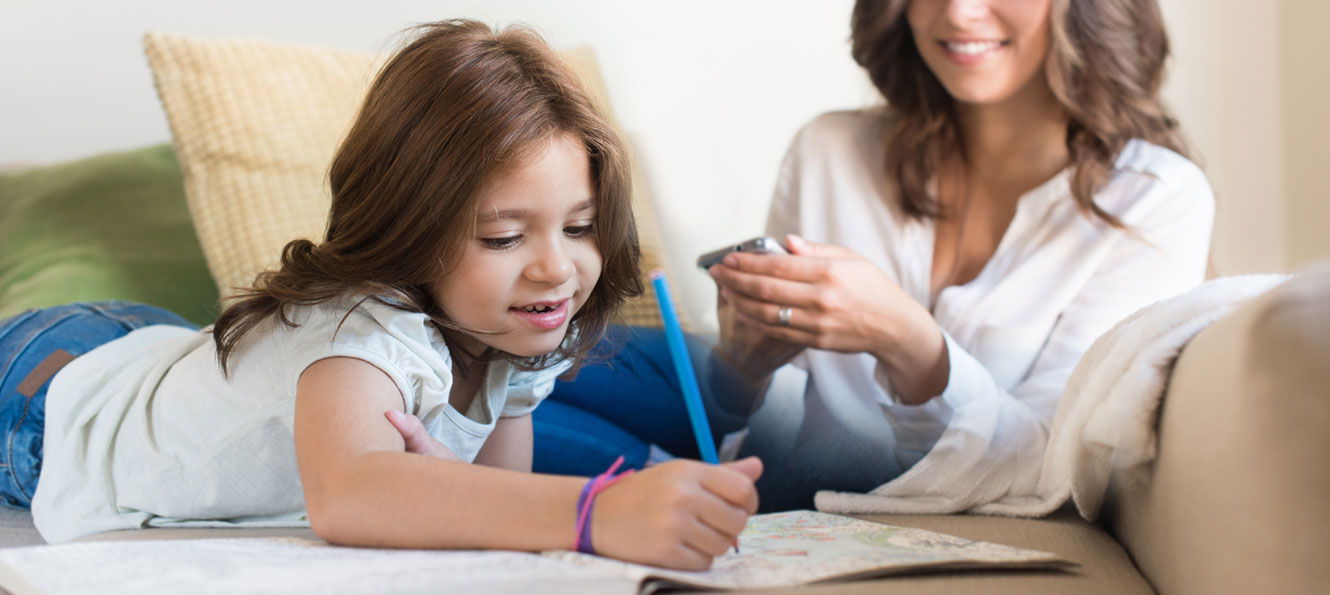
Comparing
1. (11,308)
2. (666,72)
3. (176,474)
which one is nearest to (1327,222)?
(666,72)

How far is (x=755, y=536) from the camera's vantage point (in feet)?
2.15

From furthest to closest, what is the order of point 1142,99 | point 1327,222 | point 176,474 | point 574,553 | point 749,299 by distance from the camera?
1. point 1327,222
2. point 1142,99
3. point 749,299
4. point 176,474
5. point 574,553

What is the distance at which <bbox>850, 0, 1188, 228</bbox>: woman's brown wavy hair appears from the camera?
107cm

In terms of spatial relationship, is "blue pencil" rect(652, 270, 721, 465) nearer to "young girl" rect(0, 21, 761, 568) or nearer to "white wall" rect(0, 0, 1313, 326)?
"young girl" rect(0, 21, 761, 568)

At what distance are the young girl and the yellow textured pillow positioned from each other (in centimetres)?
29

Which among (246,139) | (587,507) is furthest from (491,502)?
(246,139)

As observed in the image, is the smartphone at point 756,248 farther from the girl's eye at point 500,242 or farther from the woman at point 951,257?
the girl's eye at point 500,242

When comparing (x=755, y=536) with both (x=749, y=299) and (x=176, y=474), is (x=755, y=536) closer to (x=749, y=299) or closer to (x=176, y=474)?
(x=749, y=299)

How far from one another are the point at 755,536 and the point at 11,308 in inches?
39.8

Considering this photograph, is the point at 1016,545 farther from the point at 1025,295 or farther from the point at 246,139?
the point at 246,139

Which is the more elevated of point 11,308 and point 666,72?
point 666,72

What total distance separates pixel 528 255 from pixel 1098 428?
0.39 m

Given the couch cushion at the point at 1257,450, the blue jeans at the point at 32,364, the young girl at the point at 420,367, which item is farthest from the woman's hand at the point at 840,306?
the blue jeans at the point at 32,364

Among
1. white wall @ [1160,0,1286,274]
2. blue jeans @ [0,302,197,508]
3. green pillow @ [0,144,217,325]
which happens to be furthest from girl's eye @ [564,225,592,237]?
white wall @ [1160,0,1286,274]
